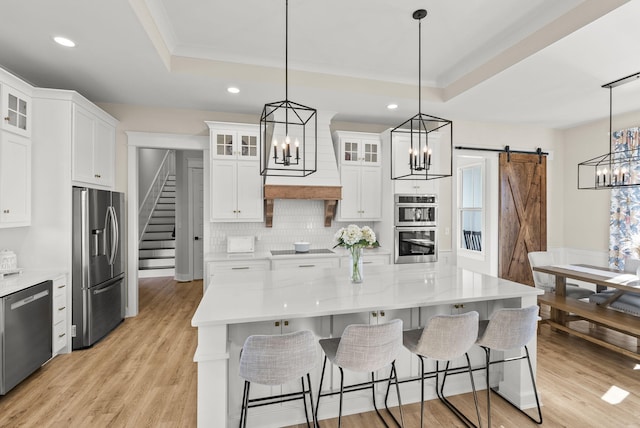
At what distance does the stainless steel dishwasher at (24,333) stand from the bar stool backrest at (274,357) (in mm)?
2129

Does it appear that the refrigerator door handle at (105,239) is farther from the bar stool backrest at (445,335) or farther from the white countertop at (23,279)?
the bar stool backrest at (445,335)

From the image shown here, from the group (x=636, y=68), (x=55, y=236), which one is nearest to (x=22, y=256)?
(x=55, y=236)

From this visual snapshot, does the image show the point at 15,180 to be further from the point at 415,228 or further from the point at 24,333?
the point at 415,228

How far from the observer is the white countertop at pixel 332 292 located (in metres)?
1.92

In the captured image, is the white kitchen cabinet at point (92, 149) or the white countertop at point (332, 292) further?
the white kitchen cabinet at point (92, 149)

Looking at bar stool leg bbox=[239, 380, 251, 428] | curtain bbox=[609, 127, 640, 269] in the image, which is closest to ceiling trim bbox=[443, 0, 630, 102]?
curtain bbox=[609, 127, 640, 269]

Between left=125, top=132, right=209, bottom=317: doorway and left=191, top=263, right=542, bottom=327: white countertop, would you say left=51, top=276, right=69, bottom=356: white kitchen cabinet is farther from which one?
left=191, top=263, right=542, bottom=327: white countertop

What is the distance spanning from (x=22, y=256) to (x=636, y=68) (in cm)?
633

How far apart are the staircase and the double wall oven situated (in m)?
5.02

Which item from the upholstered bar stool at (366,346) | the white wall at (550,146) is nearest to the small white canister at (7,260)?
the white wall at (550,146)

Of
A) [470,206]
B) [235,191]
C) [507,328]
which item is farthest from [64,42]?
[470,206]

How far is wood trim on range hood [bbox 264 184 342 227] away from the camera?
4.35 m

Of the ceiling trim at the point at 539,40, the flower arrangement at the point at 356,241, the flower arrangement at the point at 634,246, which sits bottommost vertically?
the flower arrangement at the point at 634,246

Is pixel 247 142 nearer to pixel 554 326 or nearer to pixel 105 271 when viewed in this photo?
pixel 105 271
